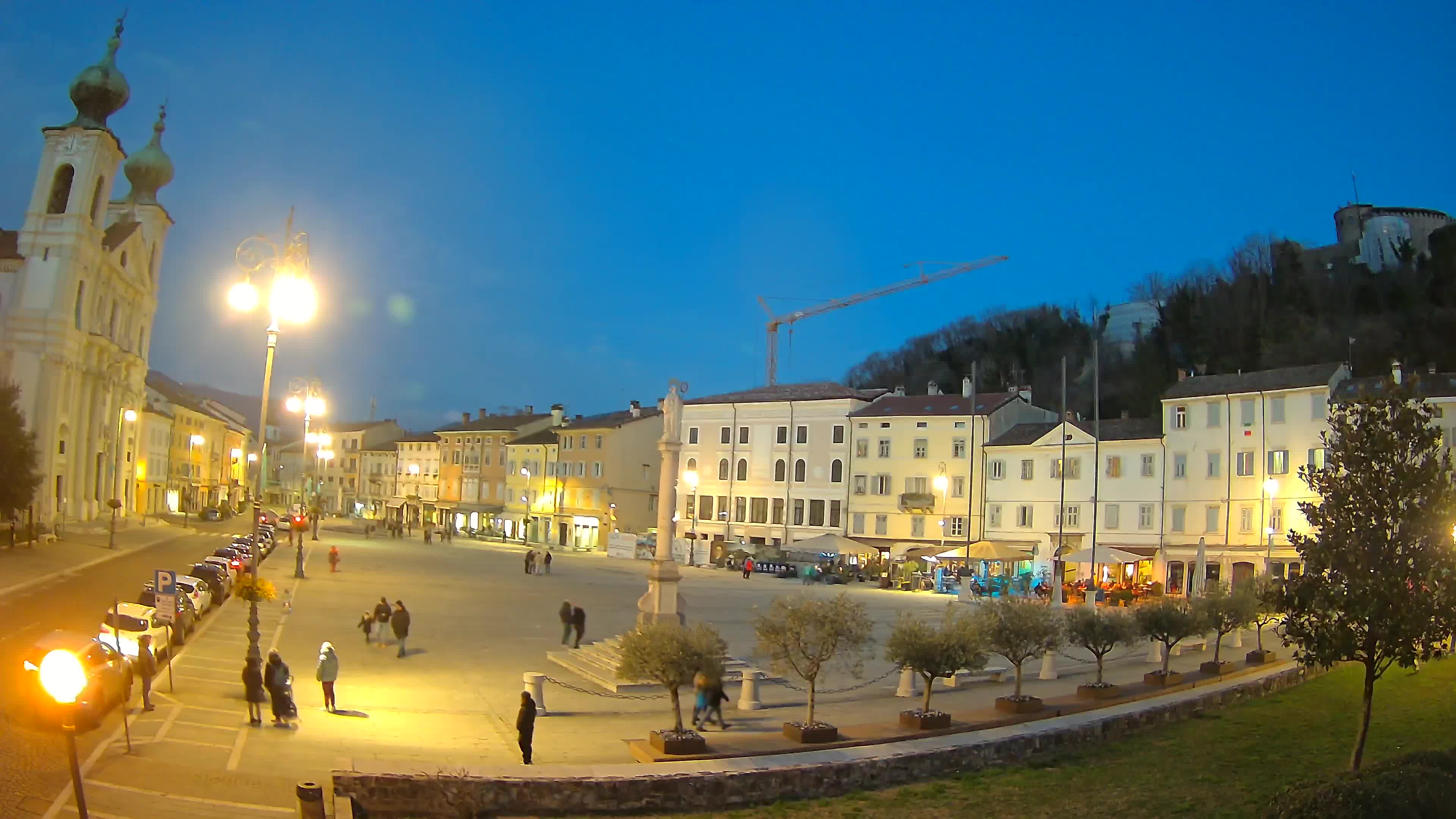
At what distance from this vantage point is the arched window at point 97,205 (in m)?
59.7

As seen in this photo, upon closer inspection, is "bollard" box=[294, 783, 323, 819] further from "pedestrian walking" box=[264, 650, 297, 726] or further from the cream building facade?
the cream building facade

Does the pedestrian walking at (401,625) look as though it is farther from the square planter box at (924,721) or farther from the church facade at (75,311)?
the church facade at (75,311)

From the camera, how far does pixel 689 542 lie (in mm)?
65438

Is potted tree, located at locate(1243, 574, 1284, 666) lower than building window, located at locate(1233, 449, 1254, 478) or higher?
lower

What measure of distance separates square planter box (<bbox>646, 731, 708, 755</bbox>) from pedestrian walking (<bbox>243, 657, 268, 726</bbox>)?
652cm

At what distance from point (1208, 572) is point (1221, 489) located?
4.11 meters

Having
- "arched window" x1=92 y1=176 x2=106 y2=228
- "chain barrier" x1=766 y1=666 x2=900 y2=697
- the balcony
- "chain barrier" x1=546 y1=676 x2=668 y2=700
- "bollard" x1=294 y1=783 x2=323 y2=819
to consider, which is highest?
"arched window" x1=92 y1=176 x2=106 y2=228

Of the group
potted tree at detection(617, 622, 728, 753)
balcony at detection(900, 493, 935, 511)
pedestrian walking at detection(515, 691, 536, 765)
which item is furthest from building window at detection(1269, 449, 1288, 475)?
pedestrian walking at detection(515, 691, 536, 765)

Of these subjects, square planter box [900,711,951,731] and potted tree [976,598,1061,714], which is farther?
potted tree [976,598,1061,714]

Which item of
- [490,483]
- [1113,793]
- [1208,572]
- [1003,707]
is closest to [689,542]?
[1208,572]

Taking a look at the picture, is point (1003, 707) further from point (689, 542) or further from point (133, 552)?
point (689, 542)

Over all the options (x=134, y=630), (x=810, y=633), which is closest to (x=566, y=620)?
(x=134, y=630)

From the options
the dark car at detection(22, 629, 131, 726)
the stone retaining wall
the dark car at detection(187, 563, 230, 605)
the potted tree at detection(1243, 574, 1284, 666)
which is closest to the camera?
the stone retaining wall

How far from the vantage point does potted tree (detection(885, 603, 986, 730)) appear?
56.1ft
